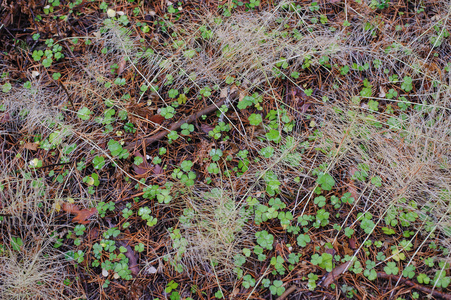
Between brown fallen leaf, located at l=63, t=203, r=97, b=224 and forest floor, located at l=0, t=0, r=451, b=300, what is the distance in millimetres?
16

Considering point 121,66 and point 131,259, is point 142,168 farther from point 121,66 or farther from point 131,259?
point 121,66

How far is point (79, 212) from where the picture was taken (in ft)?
7.48

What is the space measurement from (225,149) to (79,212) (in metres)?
1.21

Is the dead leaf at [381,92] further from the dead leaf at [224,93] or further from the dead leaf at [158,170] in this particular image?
the dead leaf at [158,170]

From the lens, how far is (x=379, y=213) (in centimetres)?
221

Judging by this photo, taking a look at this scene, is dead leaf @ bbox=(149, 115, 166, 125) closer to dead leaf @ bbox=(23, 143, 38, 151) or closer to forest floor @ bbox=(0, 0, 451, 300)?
forest floor @ bbox=(0, 0, 451, 300)

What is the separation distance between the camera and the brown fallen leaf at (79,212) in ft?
7.44

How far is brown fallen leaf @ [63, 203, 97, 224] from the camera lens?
2268 mm

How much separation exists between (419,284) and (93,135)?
262cm

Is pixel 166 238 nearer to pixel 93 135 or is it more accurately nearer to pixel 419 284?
pixel 93 135

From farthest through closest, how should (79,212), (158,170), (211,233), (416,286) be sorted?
(158,170) → (79,212) → (211,233) → (416,286)

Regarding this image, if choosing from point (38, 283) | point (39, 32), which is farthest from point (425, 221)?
point (39, 32)

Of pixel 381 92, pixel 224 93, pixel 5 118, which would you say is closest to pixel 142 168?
pixel 224 93

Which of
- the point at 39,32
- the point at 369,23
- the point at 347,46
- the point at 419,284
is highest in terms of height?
the point at 369,23
